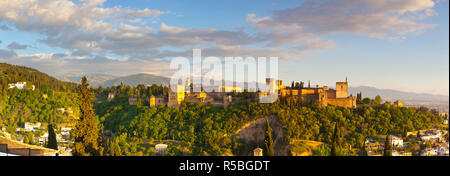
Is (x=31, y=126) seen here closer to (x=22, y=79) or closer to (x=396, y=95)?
(x=22, y=79)

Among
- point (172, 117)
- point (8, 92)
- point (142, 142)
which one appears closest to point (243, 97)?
point (172, 117)

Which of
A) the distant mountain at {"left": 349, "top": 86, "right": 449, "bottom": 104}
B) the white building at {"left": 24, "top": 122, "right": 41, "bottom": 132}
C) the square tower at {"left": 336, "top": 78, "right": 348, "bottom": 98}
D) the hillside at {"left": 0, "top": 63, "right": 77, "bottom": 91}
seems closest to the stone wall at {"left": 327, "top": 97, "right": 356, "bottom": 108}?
the square tower at {"left": 336, "top": 78, "right": 348, "bottom": 98}

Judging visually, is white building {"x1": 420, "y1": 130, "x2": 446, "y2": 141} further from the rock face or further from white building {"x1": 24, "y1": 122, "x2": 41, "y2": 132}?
white building {"x1": 24, "y1": 122, "x2": 41, "y2": 132}

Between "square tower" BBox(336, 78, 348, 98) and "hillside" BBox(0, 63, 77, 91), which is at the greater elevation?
"hillside" BBox(0, 63, 77, 91)

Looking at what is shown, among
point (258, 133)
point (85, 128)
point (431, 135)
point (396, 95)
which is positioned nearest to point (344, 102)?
point (431, 135)

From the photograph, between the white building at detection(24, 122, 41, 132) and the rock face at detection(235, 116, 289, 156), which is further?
the white building at detection(24, 122, 41, 132)

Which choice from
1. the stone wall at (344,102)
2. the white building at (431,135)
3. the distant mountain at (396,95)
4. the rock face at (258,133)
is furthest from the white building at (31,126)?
the white building at (431,135)

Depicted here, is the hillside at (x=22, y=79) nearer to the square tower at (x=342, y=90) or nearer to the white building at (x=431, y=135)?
the square tower at (x=342, y=90)

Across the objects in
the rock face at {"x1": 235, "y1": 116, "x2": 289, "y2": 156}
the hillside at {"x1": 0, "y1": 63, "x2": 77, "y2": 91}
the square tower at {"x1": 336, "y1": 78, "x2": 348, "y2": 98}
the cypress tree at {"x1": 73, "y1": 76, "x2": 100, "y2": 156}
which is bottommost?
the rock face at {"x1": 235, "y1": 116, "x2": 289, "y2": 156}

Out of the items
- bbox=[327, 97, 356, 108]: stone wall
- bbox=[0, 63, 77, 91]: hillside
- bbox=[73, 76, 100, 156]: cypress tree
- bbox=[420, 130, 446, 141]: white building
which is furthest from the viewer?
bbox=[0, 63, 77, 91]: hillside

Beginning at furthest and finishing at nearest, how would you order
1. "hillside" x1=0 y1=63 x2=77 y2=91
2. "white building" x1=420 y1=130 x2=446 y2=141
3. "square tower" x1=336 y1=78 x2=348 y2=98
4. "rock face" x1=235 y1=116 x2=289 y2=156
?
"hillside" x1=0 y1=63 x2=77 y2=91
"square tower" x1=336 y1=78 x2=348 y2=98
"rock face" x1=235 y1=116 x2=289 y2=156
"white building" x1=420 y1=130 x2=446 y2=141
